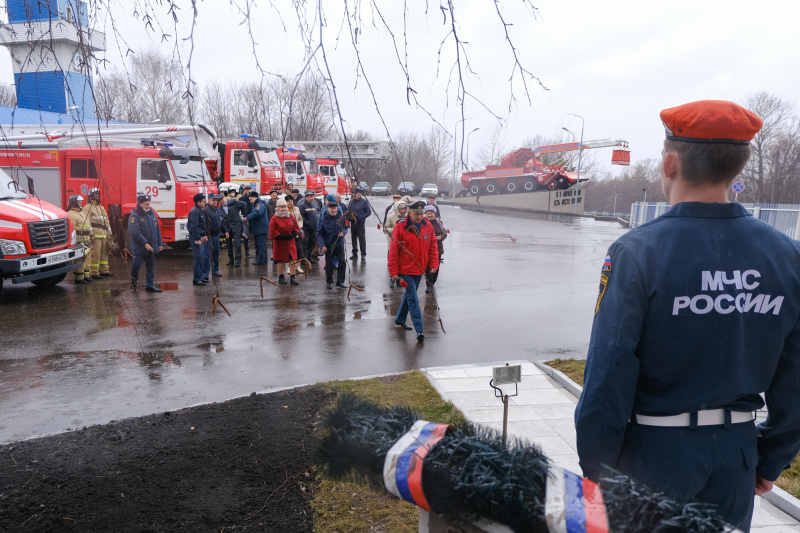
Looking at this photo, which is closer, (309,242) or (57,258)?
(57,258)

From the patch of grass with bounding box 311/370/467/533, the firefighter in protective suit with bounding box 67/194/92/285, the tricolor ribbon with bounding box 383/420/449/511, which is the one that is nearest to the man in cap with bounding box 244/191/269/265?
the firefighter in protective suit with bounding box 67/194/92/285

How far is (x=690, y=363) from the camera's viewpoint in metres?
1.67

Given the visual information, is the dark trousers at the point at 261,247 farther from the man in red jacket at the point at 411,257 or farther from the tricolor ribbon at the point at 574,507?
the tricolor ribbon at the point at 574,507

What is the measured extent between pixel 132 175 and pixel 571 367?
43.9 ft

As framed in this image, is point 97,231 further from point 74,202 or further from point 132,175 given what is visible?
point 132,175

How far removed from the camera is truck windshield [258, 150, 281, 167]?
21703 mm

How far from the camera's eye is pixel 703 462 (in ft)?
5.48

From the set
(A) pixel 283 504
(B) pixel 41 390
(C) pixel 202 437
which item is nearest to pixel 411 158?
(A) pixel 283 504

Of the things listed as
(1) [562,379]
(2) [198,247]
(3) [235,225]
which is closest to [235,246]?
(3) [235,225]

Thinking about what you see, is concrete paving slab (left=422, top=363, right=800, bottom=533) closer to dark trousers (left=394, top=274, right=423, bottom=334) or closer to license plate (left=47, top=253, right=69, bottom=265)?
dark trousers (left=394, top=274, right=423, bottom=334)

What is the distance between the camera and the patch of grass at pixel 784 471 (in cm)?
388

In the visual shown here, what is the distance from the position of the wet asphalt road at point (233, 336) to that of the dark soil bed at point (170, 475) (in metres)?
0.93

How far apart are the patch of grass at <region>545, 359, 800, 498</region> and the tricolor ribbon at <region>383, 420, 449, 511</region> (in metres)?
Result: 3.70

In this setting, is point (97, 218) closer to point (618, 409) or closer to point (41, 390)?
point (41, 390)
